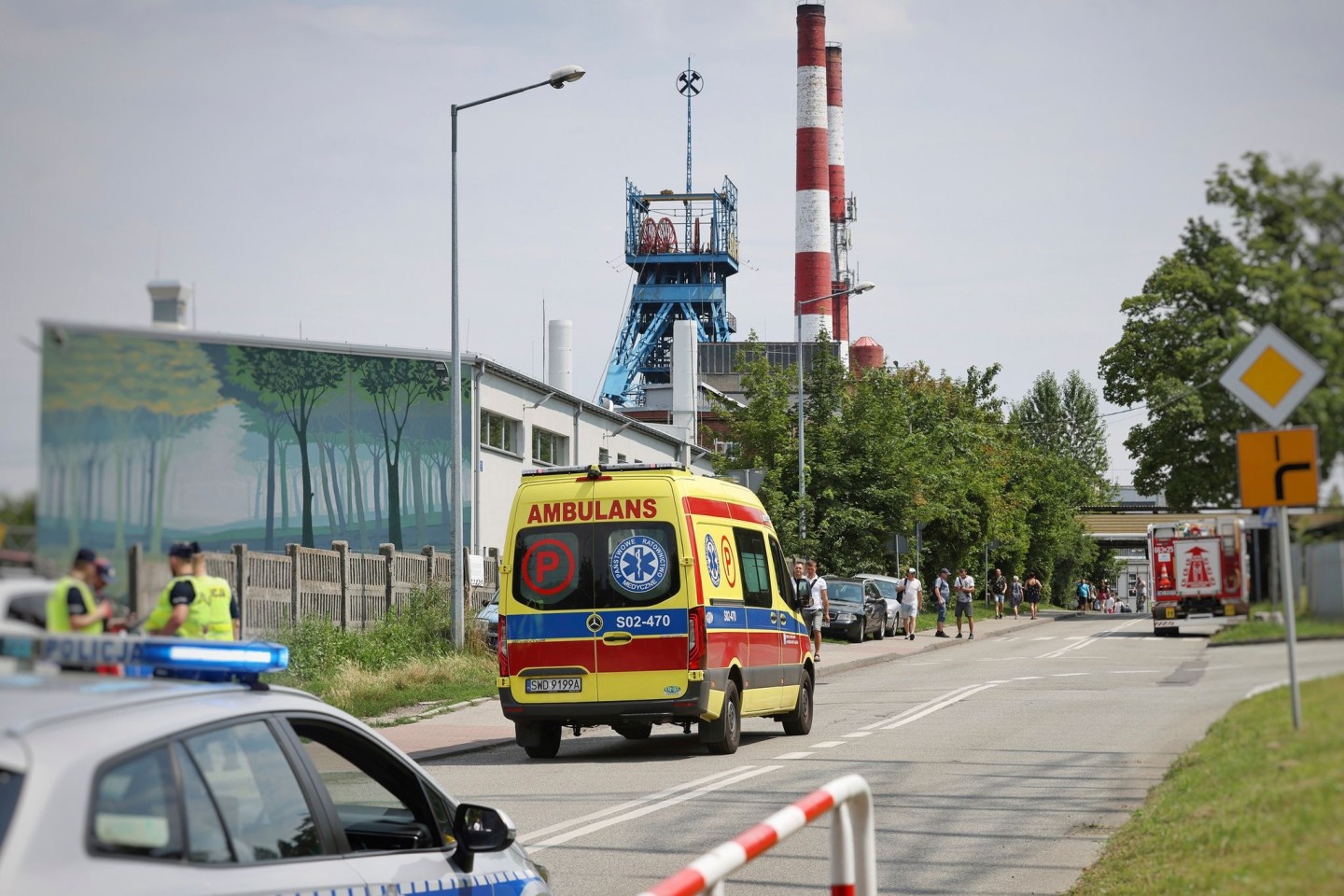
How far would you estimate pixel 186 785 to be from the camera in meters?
3.93

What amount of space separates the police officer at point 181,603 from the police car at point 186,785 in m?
0.11

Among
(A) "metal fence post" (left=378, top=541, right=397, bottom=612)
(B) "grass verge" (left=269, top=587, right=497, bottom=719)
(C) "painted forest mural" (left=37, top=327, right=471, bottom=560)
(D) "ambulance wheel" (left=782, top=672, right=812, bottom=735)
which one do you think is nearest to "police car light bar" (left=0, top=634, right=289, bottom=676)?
(C) "painted forest mural" (left=37, top=327, right=471, bottom=560)

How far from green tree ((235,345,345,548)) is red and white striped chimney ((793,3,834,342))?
60.8m

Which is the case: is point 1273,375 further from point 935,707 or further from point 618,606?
point 935,707

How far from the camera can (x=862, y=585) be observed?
39.6m

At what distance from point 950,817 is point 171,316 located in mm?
8117

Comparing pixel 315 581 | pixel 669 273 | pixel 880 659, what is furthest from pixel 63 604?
pixel 669 273

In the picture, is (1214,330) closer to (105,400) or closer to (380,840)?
(105,400)

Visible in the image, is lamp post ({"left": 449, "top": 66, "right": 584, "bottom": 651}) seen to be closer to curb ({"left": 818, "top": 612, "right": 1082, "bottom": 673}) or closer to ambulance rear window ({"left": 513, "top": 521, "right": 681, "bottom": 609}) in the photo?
curb ({"left": 818, "top": 612, "right": 1082, "bottom": 673})

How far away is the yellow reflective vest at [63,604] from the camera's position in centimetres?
380

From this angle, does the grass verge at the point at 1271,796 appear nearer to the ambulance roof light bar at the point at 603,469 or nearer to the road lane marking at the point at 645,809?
the road lane marking at the point at 645,809

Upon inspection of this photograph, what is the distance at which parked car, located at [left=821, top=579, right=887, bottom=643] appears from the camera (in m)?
38.5

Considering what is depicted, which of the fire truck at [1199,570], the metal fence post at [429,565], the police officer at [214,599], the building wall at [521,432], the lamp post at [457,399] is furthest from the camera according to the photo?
the building wall at [521,432]

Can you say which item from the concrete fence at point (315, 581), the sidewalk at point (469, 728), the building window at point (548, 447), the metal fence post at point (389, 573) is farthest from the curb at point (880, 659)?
the building window at point (548, 447)
